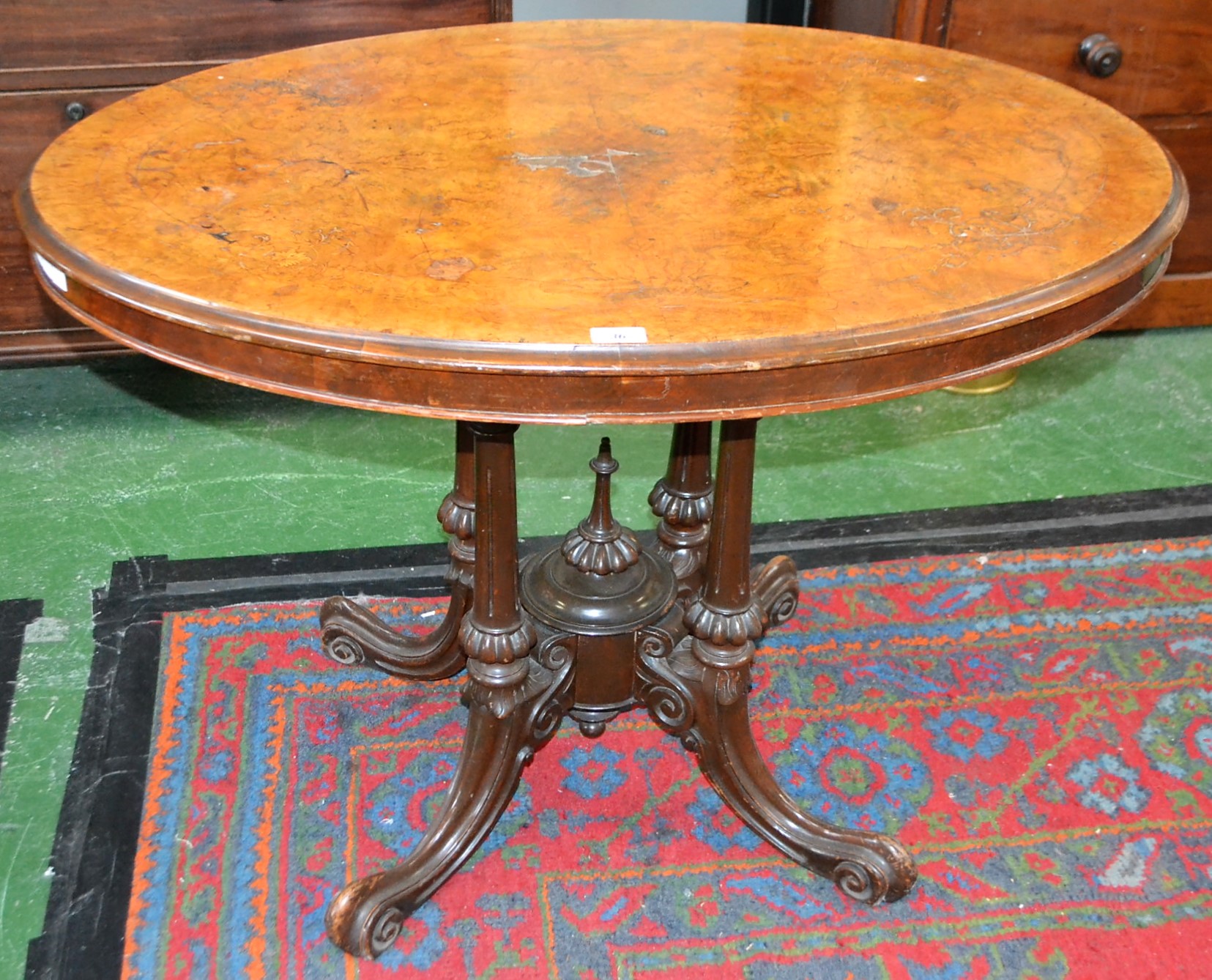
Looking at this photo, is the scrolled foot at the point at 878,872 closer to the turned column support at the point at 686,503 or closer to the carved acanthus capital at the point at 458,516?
the turned column support at the point at 686,503

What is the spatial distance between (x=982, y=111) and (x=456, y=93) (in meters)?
0.71

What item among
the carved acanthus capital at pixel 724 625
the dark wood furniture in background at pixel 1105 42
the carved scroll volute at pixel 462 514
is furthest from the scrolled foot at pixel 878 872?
the dark wood furniture in background at pixel 1105 42

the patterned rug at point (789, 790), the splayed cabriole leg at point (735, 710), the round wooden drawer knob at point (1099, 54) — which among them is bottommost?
the patterned rug at point (789, 790)

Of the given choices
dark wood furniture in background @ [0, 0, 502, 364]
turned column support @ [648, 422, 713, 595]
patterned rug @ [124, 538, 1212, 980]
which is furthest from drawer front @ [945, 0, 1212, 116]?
turned column support @ [648, 422, 713, 595]

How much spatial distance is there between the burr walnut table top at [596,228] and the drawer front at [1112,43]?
0.93 m

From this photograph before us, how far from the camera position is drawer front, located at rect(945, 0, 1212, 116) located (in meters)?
2.70

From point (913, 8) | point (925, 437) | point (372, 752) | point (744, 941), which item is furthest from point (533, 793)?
point (913, 8)

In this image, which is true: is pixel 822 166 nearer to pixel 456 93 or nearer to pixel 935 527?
pixel 456 93

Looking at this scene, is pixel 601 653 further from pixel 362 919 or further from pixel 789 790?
pixel 362 919

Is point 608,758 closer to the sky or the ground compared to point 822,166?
closer to the ground

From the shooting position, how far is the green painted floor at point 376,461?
2539 millimetres

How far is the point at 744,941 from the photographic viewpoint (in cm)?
173

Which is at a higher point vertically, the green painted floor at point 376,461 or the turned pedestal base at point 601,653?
the turned pedestal base at point 601,653

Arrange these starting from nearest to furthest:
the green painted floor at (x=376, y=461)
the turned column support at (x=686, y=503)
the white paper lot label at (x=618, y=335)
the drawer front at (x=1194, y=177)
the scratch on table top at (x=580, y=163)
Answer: the white paper lot label at (x=618, y=335) → the scratch on table top at (x=580, y=163) → the turned column support at (x=686, y=503) → the green painted floor at (x=376, y=461) → the drawer front at (x=1194, y=177)
